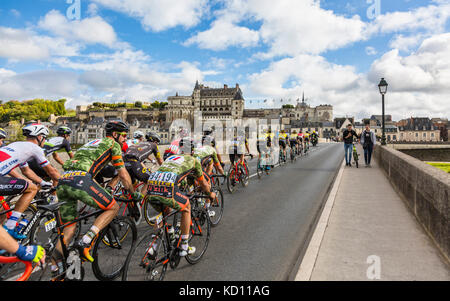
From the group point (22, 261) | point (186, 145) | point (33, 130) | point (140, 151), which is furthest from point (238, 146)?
point (22, 261)

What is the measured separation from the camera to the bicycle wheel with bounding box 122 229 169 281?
3.40m

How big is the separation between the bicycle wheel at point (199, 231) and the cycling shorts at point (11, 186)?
2.48m

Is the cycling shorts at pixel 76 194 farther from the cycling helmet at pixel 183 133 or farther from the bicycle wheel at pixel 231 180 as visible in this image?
the bicycle wheel at pixel 231 180

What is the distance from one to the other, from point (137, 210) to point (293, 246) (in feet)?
10.3

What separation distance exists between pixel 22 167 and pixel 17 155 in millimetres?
543

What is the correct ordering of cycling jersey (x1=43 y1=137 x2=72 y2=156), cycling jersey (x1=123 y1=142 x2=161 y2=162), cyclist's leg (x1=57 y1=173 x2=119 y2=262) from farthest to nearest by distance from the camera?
cycling jersey (x1=43 y1=137 x2=72 y2=156) → cycling jersey (x1=123 y1=142 x2=161 y2=162) → cyclist's leg (x1=57 y1=173 x2=119 y2=262)

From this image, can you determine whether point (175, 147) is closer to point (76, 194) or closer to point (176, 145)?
point (176, 145)

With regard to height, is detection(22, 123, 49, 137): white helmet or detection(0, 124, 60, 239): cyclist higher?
detection(22, 123, 49, 137): white helmet

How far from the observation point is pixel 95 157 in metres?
4.15

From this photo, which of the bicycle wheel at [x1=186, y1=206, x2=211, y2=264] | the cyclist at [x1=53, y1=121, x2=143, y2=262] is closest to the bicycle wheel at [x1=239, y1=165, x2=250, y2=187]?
the bicycle wheel at [x1=186, y1=206, x2=211, y2=264]

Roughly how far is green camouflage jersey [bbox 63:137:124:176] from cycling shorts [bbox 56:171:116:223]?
0.15 meters

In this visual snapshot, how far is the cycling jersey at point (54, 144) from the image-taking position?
288 inches

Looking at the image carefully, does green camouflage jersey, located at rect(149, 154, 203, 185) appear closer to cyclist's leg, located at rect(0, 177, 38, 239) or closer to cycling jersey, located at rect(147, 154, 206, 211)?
cycling jersey, located at rect(147, 154, 206, 211)

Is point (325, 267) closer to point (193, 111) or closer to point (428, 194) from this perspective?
point (428, 194)
